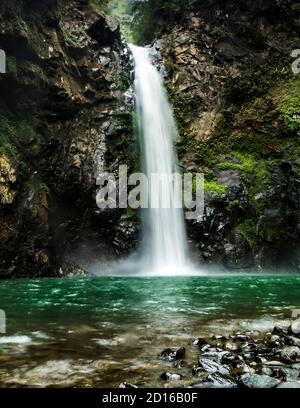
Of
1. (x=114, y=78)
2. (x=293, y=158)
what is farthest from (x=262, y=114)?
(x=114, y=78)

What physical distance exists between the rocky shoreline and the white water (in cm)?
1356

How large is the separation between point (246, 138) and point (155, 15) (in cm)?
1196

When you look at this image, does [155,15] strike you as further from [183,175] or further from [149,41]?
[183,175]

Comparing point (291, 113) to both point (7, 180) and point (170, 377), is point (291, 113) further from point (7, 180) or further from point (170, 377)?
point (170, 377)

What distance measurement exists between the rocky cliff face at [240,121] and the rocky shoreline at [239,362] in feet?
49.1

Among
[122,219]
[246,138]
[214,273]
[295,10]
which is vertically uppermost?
[295,10]

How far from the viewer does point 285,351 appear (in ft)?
17.7

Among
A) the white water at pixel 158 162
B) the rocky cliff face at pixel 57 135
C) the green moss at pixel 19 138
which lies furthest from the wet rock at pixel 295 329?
the green moss at pixel 19 138

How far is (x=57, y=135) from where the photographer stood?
1955 centimetres

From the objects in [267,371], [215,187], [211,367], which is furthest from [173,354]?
[215,187]

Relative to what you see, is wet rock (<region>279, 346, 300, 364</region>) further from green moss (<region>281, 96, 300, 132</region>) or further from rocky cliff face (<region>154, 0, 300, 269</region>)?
green moss (<region>281, 96, 300, 132</region>)

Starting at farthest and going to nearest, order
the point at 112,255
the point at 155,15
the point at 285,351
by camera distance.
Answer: the point at 155,15 → the point at 112,255 → the point at 285,351

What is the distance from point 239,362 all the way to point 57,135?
53.5 feet

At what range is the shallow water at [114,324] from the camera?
15.7 ft
